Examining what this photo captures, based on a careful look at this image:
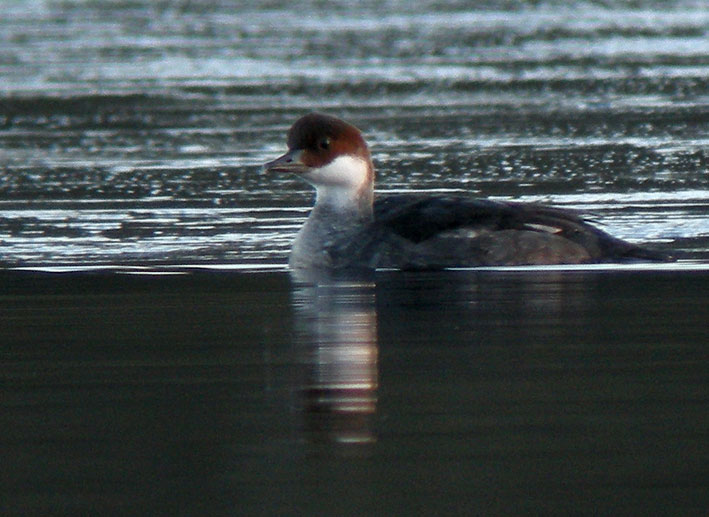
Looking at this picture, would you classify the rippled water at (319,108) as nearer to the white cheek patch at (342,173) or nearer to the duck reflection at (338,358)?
the white cheek patch at (342,173)

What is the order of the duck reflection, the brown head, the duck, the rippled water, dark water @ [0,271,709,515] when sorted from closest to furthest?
1. dark water @ [0,271,709,515]
2. the duck reflection
3. the duck
4. the brown head
5. the rippled water

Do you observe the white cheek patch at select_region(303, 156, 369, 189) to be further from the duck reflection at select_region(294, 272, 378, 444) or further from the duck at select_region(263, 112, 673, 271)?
the duck reflection at select_region(294, 272, 378, 444)

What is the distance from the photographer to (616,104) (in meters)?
21.8

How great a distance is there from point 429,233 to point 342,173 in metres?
0.97

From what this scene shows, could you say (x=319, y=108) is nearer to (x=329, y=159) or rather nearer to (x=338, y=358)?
(x=329, y=159)

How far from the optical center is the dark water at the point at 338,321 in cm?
620

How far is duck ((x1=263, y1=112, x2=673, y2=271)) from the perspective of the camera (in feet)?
38.2

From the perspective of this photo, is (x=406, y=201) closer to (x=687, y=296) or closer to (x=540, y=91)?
(x=687, y=296)

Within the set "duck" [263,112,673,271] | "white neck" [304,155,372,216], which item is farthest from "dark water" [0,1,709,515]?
"white neck" [304,155,372,216]

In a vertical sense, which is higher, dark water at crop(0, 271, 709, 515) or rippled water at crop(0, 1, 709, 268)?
dark water at crop(0, 271, 709, 515)

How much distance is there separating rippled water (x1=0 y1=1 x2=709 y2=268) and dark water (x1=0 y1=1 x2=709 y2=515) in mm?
67

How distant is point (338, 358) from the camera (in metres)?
8.29

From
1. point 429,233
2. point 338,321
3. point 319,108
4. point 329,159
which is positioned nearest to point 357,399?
point 338,321

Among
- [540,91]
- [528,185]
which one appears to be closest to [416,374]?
[528,185]
